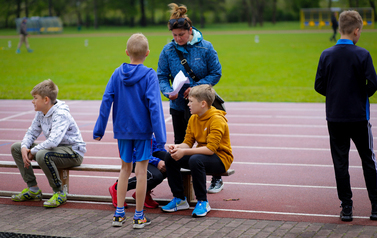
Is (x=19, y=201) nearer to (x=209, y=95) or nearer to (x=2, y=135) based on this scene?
(x=209, y=95)

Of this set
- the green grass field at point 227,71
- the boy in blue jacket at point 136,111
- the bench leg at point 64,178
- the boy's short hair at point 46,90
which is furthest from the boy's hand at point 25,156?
the green grass field at point 227,71

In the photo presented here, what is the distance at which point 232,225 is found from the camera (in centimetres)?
423

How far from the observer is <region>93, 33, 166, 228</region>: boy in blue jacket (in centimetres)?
411

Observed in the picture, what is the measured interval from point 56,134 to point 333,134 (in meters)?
2.84

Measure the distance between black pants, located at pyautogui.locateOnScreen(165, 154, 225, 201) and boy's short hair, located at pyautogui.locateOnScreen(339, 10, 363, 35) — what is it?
1.75 m

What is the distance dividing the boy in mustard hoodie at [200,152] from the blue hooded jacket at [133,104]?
45cm

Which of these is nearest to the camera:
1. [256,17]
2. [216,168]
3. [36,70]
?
[216,168]

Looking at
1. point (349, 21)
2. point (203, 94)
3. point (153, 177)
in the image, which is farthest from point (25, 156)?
point (349, 21)

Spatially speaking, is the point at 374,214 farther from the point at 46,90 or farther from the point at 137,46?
the point at 46,90

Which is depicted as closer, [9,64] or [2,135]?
[2,135]

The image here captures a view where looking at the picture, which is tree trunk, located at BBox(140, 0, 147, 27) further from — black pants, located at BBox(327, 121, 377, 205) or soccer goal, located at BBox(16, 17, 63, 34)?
black pants, located at BBox(327, 121, 377, 205)

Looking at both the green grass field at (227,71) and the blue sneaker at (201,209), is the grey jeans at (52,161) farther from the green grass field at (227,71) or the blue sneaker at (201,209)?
the green grass field at (227,71)

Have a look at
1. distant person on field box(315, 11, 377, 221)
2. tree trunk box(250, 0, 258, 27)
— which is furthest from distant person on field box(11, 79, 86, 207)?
tree trunk box(250, 0, 258, 27)

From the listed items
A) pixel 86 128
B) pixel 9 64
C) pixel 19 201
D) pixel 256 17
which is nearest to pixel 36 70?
pixel 9 64
